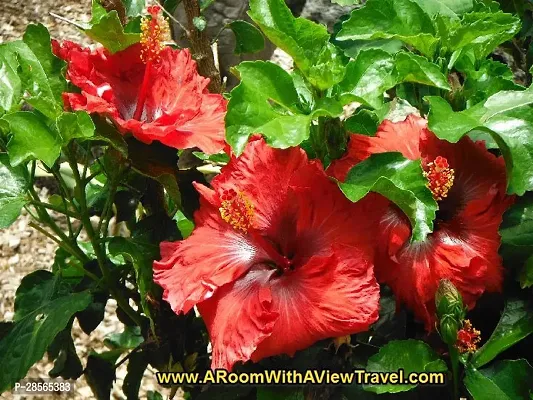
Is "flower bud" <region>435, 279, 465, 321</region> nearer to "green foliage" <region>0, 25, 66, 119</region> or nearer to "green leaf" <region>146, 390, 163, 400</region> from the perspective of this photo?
"green foliage" <region>0, 25, 66, 119</region>

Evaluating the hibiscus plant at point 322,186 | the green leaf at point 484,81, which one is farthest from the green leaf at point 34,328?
the green leaf at point 484,81

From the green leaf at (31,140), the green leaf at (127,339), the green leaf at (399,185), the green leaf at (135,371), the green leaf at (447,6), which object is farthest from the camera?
the green leaf at (127,339)

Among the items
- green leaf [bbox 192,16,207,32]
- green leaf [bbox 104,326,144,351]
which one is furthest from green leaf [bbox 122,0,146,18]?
green leaf [bbox 104,326,144,351]

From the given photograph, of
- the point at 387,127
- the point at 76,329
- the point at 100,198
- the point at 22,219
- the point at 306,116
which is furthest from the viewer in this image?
the point at 22,219

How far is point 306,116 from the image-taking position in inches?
28.7

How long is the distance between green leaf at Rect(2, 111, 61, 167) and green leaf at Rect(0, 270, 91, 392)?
0.24 meters

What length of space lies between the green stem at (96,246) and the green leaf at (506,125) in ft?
1.53

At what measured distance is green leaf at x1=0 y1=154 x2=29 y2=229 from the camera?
Result: 878 millimetres

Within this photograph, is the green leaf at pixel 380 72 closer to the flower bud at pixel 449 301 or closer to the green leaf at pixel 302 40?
the green leaf at pixel 302 40

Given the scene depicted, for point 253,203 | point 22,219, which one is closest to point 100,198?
point 253,203

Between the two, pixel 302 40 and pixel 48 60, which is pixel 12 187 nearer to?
pixel 48 60

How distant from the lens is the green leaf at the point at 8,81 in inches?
35.6

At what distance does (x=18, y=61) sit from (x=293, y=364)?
52cm

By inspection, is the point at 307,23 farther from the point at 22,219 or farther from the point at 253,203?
the point at 22,219
